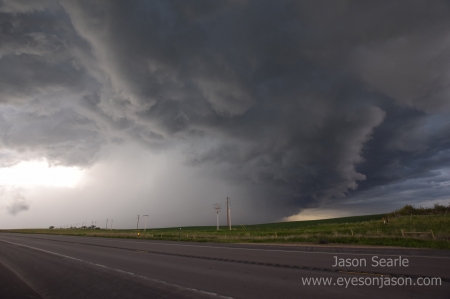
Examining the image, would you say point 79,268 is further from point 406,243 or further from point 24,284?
point 406,243

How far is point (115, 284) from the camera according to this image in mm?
9914

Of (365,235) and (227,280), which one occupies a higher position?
(365,235)

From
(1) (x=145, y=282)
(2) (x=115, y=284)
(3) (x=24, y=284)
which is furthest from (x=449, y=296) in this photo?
(3) (x=24, y=284)

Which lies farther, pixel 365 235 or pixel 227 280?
pixel 365 235

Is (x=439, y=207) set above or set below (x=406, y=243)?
above

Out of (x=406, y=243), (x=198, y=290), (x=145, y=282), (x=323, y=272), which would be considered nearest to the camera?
(x=198, y=290)

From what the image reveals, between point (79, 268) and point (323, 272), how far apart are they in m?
12.7

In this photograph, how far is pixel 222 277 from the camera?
10.3 meters

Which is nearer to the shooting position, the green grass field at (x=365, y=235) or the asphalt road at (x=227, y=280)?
the asphalt road at (x=227, y=280)

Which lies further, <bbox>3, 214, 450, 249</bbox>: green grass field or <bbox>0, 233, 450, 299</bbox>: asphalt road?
<bbox>3, 214, 450, 249</bbox>: green grass field

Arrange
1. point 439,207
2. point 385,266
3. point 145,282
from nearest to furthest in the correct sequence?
1. point 145,282
2. point 385,266
3. point 439,207

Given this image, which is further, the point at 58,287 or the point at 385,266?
the point at 385,266

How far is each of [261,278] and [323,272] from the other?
2791 mm

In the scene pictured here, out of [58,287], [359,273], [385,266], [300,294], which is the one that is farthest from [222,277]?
[385,266]
